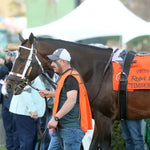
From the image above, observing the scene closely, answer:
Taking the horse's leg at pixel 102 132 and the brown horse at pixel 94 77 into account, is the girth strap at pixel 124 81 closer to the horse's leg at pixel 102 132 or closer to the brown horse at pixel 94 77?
the brown horse at pixel 94 77

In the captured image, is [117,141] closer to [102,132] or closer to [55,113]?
[102,132]

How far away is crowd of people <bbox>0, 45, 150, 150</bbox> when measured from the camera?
4172mm

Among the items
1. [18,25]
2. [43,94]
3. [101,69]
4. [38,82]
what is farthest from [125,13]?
[18,25]

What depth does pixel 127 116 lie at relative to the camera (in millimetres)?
5059

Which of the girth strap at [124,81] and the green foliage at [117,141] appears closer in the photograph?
the girth strap at [124,81]

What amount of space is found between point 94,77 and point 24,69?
3.37ft

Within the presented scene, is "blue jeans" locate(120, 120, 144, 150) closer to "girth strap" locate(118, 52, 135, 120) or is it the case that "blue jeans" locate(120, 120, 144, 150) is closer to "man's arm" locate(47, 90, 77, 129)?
"girth strap" locate(118, 52, 135, 120)

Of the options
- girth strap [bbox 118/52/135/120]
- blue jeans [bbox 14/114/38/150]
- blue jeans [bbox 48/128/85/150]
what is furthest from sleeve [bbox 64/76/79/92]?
blue jeans [bbox 14/114/38/150]

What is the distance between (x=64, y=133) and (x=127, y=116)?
4.08 ft

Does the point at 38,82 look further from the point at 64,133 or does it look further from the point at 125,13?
the point at 125,13

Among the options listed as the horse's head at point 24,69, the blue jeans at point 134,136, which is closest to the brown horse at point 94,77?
the horse's head at point 24,69

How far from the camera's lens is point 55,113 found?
13.8ft

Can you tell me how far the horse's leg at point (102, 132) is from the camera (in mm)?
4914

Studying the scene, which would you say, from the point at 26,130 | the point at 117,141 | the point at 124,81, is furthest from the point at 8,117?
the point at 124,81
